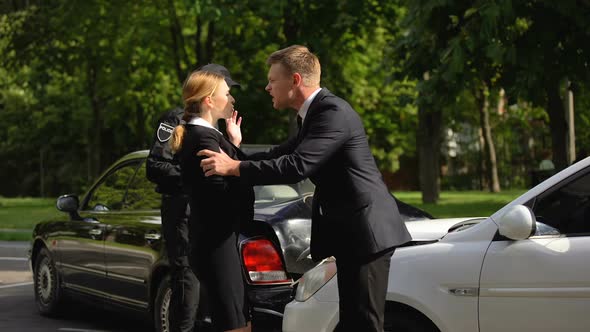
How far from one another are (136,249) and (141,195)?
0.56 meters

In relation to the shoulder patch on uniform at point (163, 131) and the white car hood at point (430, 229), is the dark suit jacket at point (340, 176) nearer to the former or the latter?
the white car hood at point (430, 229)

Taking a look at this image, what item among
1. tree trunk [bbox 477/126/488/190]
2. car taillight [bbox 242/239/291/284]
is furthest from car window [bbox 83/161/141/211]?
tree trunk [bbox 477/126/488/190]

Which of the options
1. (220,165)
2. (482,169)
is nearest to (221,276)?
(220,165)

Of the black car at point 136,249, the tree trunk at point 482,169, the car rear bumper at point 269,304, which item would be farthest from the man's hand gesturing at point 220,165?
the tree trunk at point 482,169

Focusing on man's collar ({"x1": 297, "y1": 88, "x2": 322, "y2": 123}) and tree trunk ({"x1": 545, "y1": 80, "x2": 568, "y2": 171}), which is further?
tree trunk ({"x1": 545, "y1": 80, "x2": 568, "y2": 171})

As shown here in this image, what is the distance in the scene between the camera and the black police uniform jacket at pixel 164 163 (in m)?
6.93

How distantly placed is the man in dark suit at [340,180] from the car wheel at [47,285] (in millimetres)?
Result: 5466

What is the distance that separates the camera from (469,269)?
17.2 ft

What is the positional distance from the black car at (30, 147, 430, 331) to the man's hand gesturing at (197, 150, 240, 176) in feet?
3.26

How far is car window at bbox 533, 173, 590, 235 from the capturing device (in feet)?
17.0

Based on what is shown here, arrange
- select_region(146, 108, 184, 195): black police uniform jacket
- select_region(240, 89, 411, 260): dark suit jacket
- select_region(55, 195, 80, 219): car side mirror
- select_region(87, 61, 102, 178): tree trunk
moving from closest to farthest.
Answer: select_region(240, 89, 411, 260): dark suit jacket
select_region(146, 108, 184, 195): black police uniform jacket
select_region(55, 195, 80, 219): car side mirror
select_region(87, 61, 102, 178): tree trunk

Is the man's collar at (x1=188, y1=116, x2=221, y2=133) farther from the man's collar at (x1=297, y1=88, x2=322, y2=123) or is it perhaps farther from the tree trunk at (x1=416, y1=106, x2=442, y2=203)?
the tree trunk at (x1=416, y1=106, x2=442, y2=203)

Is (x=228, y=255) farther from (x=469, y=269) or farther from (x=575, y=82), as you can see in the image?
(x=575, y=82)

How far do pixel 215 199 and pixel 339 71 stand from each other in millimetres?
30455
